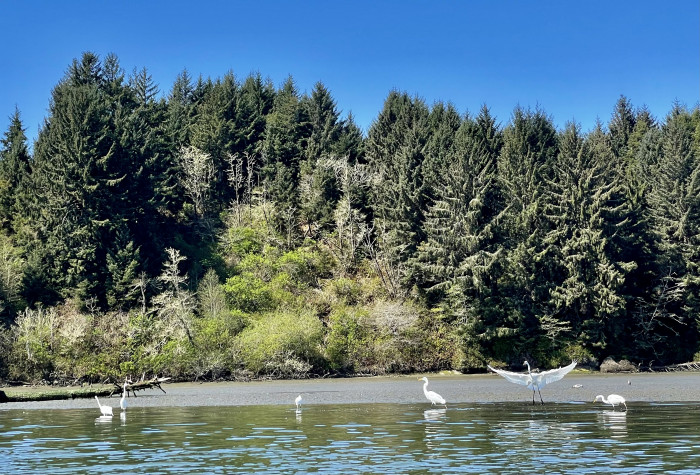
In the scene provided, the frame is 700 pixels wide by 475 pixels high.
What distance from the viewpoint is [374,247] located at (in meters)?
81.4

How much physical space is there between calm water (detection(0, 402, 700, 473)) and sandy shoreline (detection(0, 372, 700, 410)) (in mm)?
4951

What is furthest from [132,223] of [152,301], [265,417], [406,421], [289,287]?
[406,421]

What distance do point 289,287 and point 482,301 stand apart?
1748cm

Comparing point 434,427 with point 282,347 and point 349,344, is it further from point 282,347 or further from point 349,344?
point 349,344

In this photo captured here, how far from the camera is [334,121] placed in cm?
9331

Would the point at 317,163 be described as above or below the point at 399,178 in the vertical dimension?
above

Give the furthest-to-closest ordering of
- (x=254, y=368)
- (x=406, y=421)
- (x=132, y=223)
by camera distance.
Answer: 1. (x=132, y=223)
2. (x=254, y=368)
3. (x=406, y=421)

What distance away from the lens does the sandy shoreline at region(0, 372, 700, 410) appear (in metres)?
42.0

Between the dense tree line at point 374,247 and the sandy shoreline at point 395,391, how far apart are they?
7.02 meters

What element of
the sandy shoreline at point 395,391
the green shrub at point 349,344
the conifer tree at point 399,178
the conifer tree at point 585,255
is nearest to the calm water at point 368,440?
the sandy shoreline at point 395,391

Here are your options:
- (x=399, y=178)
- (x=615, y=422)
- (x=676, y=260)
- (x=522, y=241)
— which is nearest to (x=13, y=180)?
(x=399, y=178)

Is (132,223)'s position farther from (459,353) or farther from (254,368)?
(459,353)

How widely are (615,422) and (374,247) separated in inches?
2084

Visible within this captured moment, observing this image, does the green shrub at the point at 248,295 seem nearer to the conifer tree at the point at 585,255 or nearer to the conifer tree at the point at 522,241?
the conifer tree at the point at 522,241
